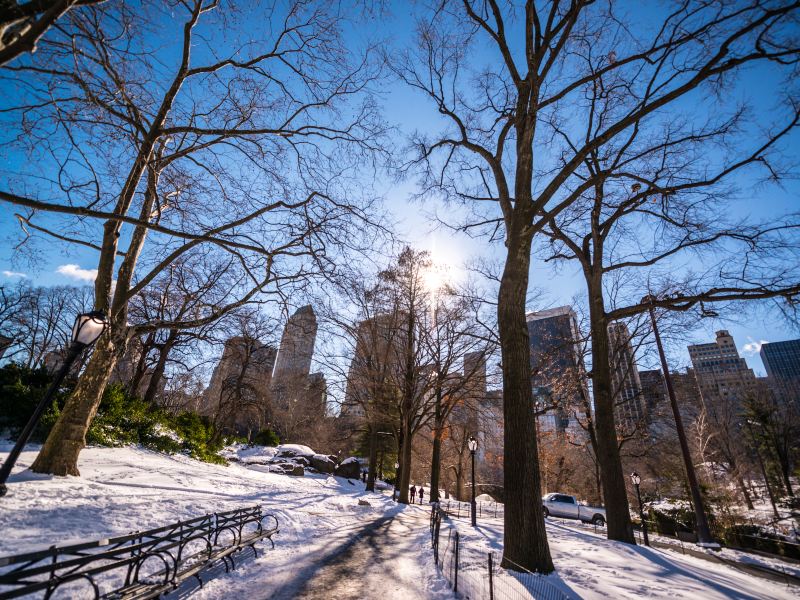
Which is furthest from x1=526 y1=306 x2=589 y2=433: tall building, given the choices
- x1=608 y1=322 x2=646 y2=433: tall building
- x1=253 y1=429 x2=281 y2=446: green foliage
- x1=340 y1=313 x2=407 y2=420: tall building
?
x1=253 y1=429 x2=281 y2=446: green foliage

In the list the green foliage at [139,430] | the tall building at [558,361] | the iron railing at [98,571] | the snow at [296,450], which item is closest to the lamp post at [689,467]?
the tall building at [558,361]

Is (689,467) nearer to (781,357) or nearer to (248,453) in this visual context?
(248,453)

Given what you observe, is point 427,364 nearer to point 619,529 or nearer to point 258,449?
point 619,529

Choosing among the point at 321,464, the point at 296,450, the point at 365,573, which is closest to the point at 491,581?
the point at 365,573

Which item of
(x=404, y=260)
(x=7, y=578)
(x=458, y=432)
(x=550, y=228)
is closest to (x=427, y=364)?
(x=404, y=260)

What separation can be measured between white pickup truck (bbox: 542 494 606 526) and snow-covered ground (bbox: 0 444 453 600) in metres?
15.7

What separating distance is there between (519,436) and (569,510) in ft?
70.3

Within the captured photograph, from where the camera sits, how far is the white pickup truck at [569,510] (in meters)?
21.9

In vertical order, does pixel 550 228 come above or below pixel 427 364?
above

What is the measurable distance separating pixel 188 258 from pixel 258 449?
68.3 feet

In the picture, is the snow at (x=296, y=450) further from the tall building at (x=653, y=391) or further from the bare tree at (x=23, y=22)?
the bare tree at (x=23, y=22)

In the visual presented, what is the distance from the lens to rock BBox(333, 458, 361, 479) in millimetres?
29219

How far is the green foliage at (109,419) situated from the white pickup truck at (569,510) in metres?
20.5

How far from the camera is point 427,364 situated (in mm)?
19344
